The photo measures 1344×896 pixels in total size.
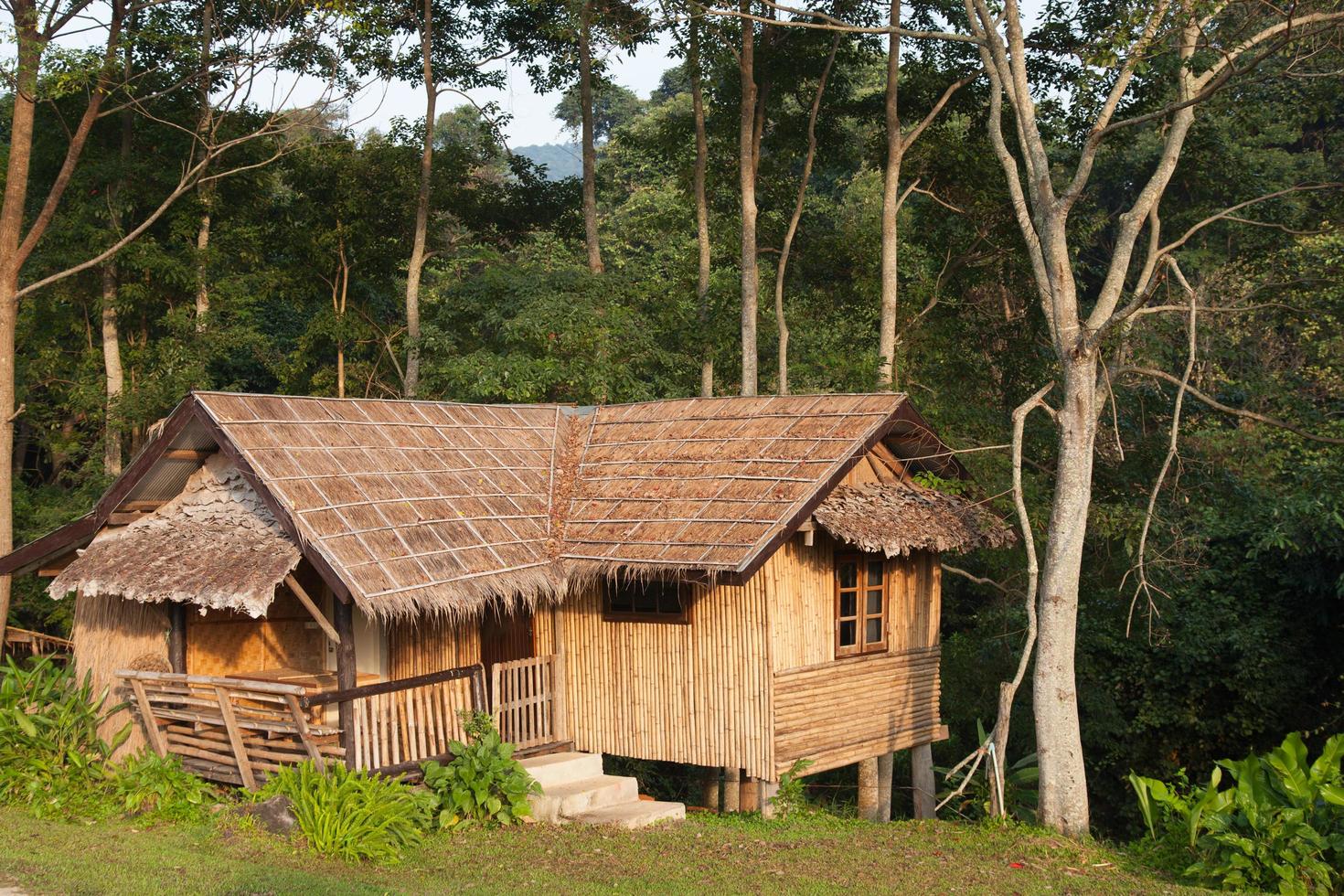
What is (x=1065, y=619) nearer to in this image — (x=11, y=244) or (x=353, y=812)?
(x=353, y=812)

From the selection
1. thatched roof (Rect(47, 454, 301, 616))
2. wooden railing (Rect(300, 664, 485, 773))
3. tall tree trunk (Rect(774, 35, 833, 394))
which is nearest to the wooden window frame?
wooden railing (Rect(300, 664, 485, 773))

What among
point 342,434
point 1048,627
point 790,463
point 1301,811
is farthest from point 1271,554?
point 342,434

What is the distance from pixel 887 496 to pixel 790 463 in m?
1.47

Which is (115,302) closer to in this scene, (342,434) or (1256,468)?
(342,434)

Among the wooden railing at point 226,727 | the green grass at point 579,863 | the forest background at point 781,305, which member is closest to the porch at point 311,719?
the wooden railing at point 226,727

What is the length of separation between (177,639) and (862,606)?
7027mm

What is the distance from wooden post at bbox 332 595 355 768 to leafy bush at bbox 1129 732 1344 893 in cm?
729

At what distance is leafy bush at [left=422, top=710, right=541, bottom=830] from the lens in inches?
416

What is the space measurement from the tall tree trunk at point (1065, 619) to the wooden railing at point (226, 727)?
22.5 ft

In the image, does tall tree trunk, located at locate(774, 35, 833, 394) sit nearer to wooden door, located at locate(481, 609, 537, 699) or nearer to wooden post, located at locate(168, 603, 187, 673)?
wooden door, located at locate(481, 609, 537, 699)

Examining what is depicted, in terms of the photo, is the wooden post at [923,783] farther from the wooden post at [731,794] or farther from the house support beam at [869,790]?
the wooden post at [731,794]

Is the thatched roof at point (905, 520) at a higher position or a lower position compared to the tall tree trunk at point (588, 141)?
lower

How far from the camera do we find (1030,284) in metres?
21.9

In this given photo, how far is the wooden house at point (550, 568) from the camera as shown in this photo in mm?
10617
